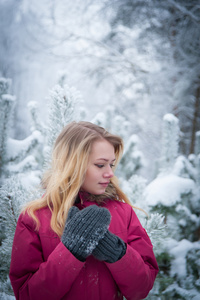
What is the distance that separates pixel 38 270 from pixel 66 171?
41cm

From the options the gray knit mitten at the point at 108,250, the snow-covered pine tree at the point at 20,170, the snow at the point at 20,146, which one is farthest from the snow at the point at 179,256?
the snow at the point at 20,146

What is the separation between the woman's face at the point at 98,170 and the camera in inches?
37.3

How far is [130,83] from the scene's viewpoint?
14.3 feet

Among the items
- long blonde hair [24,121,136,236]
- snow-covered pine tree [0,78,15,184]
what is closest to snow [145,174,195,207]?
long blonde hair [24,121,136,236]

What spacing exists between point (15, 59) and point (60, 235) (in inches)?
172

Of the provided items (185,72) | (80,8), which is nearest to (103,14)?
(80,8)

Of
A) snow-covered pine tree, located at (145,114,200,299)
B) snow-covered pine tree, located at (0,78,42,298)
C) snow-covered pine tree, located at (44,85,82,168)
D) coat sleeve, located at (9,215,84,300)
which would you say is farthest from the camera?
snow-covered pine tree, located at (145,114,200,299)

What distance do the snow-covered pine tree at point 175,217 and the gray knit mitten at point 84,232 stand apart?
0.78m

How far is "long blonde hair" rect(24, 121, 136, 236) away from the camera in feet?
2.94

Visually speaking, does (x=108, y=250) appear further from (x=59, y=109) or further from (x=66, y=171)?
(x=59, y=109)

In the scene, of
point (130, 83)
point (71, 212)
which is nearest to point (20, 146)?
point (71, 212)

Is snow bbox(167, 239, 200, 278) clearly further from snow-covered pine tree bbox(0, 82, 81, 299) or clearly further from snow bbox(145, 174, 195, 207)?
snow-covered pine tree bbox(0, 82, 81, 299)

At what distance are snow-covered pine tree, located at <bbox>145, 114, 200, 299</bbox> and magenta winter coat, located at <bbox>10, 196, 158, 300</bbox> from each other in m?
0.67

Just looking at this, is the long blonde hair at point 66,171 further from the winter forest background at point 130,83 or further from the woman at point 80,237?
the winter forest background at point 130,83
